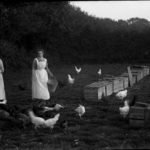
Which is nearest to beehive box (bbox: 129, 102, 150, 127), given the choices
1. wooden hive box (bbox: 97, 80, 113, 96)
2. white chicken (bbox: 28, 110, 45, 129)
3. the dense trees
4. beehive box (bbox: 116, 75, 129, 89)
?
white chicken (bbox: 28, 110, 45, 129)

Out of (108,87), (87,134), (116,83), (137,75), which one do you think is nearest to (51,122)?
(87,134)

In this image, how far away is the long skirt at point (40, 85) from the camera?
400 inches

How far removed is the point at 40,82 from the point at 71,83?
14.7 feet

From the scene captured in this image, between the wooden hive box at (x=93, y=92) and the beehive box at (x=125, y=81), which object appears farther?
the beehive box at (x=125, y=81)

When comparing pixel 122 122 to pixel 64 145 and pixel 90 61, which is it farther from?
pixel 90 61

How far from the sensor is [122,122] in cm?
735

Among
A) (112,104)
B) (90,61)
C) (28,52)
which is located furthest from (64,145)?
(90,61)

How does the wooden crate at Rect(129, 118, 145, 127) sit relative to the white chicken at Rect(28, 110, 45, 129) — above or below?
below

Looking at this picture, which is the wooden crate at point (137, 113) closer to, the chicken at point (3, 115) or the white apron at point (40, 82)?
the chicken at point (3, 115)

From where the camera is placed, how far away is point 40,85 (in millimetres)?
10172

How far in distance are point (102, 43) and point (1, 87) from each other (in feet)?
56.1

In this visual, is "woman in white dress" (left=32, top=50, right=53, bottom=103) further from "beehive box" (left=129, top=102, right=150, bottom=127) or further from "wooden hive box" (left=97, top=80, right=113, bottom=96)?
"beehive box" (left=129, top=102, right=150, bottom=127)

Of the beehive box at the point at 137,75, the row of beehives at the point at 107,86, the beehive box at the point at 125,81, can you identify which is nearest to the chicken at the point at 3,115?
the row of beehives at the point at 107,86

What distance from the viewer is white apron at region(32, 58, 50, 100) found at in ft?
A: 33.3
